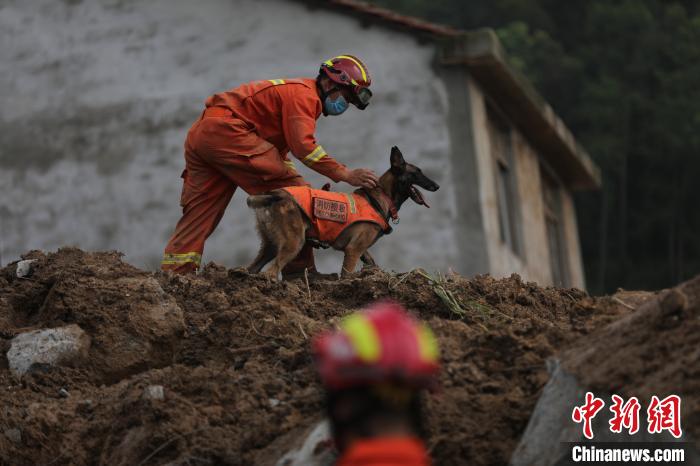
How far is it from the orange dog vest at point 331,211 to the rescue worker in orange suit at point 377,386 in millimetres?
5607

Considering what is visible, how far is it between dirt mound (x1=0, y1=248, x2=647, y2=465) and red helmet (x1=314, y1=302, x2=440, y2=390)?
83.0 inches

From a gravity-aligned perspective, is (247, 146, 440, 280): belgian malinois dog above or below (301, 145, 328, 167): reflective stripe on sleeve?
below

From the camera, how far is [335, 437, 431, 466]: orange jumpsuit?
382 cm

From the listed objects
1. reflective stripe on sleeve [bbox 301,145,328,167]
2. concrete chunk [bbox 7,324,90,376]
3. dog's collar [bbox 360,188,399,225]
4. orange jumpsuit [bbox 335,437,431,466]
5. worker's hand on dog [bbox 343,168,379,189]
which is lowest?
concrete chunk [bbox 7,324,90,376]

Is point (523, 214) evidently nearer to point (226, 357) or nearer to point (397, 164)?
point (397, 164)

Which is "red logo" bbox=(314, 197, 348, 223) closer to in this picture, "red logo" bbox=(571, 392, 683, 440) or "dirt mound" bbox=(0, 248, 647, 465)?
"dirt mound" bbox=(0, 248, 647, 465)

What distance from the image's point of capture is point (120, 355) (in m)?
7.74

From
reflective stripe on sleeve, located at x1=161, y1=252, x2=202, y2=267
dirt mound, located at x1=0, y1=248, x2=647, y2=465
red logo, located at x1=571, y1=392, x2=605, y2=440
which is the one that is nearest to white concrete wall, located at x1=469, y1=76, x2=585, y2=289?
→ reflective stripe on sleeve, located at x1=161, y1=252, x2=202, y2=267

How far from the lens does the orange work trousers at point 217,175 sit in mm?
9844

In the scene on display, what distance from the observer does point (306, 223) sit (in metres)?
9.59

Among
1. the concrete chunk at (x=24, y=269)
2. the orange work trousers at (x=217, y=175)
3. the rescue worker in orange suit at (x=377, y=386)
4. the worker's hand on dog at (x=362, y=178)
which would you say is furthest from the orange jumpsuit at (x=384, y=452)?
the orange work trousers at (x=217, y=175)

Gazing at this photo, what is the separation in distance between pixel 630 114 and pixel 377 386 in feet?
122

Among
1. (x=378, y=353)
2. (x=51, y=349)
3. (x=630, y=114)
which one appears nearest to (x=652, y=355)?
(x=378, y=353)

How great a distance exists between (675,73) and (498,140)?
21.8m
